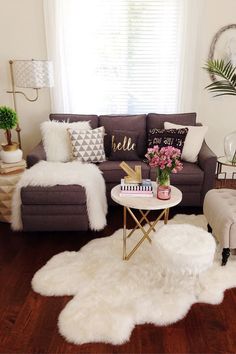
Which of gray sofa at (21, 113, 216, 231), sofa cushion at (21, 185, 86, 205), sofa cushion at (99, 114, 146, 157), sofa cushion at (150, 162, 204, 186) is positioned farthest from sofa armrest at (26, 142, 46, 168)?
sofa cushion at (150, 162, 204, 186)

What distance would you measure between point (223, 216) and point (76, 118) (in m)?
2.08

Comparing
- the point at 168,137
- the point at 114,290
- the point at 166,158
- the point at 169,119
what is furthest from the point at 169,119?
the point at 114,290

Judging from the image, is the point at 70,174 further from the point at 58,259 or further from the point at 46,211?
the point at 58,259

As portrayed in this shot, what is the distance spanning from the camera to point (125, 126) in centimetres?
355

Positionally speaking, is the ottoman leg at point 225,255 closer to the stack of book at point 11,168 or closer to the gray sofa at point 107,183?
the gray sofa at point 107,183

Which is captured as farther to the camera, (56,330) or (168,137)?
(168,137)

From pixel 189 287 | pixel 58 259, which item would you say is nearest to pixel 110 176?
pixel 58 259

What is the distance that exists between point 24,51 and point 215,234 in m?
3.03

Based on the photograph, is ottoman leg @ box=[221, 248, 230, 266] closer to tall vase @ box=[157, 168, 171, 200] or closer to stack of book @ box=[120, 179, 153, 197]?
tall vase @ box=[157, 168, 171, 200]

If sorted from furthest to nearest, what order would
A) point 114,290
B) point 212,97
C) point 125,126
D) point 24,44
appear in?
1. point 212,97
2. point 24,44
3. point 125,126
4. point 114,290

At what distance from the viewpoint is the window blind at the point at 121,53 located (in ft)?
11.6

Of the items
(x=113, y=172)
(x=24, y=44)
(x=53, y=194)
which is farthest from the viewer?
(x=24, y=44)

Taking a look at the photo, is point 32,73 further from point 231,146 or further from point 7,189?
point 231,146

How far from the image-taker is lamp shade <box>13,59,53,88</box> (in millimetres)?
3182
